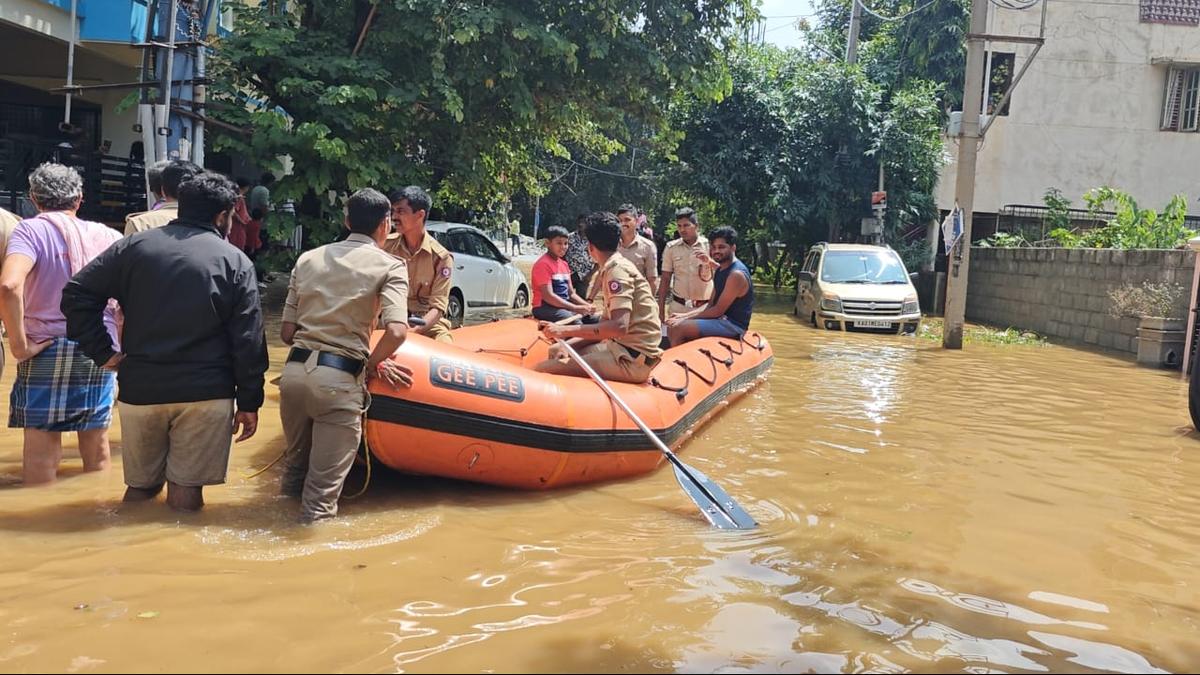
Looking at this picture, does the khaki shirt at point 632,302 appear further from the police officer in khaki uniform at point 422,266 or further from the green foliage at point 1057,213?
the green foliage at point 1057,213

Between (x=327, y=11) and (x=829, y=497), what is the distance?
905cm

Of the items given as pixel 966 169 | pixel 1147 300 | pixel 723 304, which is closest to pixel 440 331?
pixel 723 304

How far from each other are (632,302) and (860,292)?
10.0 metres

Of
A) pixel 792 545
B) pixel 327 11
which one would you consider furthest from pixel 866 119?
pixel 792 545

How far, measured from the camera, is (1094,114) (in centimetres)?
2041

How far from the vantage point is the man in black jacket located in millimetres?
4008

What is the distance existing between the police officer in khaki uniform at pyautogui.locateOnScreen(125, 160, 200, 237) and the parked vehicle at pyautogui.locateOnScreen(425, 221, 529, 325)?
753 cm

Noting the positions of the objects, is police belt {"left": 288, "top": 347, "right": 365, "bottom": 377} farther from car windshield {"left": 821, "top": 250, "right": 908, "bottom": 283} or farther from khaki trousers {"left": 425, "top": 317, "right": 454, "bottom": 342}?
car windshield {"left": 821, "top": 250, "right": 908, "bottom": 283}

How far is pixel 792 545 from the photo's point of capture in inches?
175

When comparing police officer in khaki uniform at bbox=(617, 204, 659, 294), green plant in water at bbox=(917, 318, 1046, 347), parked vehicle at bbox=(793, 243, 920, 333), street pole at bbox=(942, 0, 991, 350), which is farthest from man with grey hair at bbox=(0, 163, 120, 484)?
green plant in water at bbox=(917, 318, 1046, 347)

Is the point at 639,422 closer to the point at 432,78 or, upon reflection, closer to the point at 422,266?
the point at 422,266

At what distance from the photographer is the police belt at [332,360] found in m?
4.18

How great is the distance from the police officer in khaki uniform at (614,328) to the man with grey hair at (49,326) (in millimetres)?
2523

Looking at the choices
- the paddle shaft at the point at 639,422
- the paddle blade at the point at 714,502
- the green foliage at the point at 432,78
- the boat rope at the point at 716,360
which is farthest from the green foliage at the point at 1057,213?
the paddle blade at the point at 714,502
